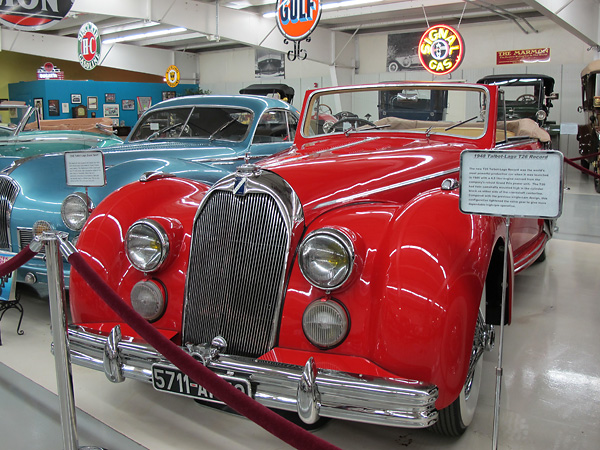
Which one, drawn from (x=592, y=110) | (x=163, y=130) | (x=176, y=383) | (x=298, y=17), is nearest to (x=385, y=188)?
(x=176, y=383)

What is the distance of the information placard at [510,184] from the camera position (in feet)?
6.81

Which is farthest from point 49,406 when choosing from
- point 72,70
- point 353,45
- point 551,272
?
point 72,70

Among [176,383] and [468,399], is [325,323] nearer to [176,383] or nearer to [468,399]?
[176,383]

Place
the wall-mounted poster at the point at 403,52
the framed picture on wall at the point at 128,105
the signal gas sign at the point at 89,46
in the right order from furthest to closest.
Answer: the framed picture on wall at the point at 128,105 → the wall-mounted poster at the point at 403,52 → the signal gas sign at the point at 89,46

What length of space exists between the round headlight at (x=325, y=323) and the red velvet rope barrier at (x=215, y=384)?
1.57 ft

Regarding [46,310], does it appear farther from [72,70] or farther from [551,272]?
[72,70]

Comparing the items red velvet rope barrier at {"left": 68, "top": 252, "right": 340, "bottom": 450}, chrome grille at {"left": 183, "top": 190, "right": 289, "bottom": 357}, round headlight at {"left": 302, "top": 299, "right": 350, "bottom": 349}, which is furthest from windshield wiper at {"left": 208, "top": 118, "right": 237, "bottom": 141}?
round headlight at {"left": 302, "top": 299, "right": 350, "bottom": 349}

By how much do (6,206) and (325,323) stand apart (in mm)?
2981

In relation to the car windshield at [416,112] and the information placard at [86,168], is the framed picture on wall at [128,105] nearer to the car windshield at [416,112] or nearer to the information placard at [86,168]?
the car windshield at [416,112]

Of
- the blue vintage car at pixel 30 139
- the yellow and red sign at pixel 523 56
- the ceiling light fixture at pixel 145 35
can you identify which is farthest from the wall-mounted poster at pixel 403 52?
the blue vintage car at pixel 30 139

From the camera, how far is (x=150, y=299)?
2.53m

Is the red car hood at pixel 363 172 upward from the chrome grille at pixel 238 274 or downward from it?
upward

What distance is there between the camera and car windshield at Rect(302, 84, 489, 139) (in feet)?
11.7

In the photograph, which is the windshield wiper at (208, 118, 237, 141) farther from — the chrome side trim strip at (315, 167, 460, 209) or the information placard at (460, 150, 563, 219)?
the information placard at (460, 150, 563, 219)
